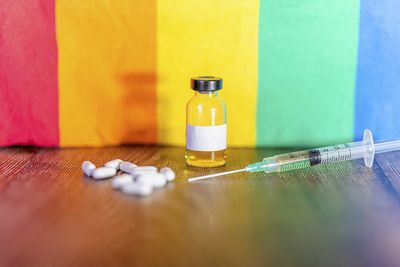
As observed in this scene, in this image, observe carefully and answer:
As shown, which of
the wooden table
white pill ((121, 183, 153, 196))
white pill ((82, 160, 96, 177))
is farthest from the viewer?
white pill ((82, 160, 96, 177))

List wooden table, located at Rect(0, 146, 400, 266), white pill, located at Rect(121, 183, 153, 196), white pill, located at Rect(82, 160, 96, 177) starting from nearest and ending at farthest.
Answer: wooden table, located at Rect(0, 146, 400, 266) < white pill, located at Rect(121, 183, 153, 196) < white pill, located at Rect(82, 160, 96, 177)

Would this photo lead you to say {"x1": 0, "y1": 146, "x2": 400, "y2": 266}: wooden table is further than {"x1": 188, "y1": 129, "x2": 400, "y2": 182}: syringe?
No

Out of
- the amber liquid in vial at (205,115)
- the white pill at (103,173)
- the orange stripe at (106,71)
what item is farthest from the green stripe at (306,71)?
the white pill at (103,173)

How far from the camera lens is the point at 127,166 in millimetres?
1044

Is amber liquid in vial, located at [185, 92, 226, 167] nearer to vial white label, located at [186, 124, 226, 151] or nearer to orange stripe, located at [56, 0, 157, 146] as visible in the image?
vial white label, located at [186, 124, 226, 151]

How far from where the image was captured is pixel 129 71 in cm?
121

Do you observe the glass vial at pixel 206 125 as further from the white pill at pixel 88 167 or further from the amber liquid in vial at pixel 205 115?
the white pill at pixel 88 167

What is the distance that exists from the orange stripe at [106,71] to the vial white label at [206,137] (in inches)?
7.1

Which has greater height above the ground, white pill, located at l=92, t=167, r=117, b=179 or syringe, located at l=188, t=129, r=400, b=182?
syringe, located at l=188, t=129, r=400, b=182

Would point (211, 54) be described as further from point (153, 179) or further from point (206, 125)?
point (153, 179)

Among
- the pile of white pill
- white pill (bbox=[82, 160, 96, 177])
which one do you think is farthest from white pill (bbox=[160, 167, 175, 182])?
white pill (bbox=[82, 160, 96, 177])

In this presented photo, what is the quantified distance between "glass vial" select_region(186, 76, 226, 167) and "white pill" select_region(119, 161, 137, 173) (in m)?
0.12

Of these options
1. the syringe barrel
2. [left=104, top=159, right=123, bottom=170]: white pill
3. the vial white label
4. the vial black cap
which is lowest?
[left=104, top=159, right=123, bottom=170]: white pill

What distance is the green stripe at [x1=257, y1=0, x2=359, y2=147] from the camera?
3.84 feet
